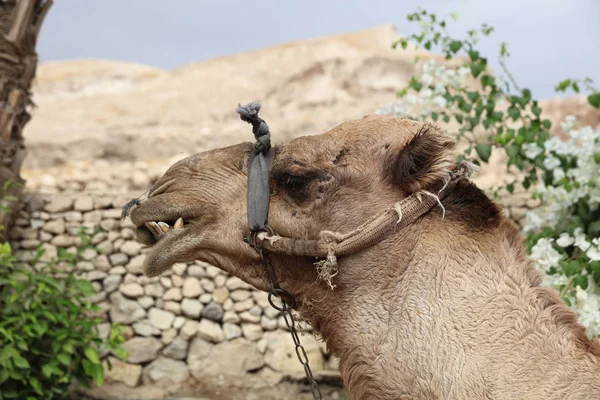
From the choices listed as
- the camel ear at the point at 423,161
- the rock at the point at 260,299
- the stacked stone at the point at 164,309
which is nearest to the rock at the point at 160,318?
the stacked stone at the point at 164,309

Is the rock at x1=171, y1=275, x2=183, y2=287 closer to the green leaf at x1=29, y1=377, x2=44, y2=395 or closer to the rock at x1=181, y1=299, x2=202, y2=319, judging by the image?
the rock at x1=181, y1=299, x2=202, y2=319

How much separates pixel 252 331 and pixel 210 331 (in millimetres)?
458

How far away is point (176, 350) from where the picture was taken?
7387 millimetres

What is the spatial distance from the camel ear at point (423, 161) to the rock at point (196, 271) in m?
5.80

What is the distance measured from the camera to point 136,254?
771 centimetres

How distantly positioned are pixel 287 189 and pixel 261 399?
16.8 ft

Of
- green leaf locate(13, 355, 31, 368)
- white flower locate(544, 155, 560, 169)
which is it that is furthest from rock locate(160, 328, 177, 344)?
white flower locate(544, 155, 560, 169)

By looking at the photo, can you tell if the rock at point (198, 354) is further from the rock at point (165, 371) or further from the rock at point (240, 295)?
the rock at point (240, 295)

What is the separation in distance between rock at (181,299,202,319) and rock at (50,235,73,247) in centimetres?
143

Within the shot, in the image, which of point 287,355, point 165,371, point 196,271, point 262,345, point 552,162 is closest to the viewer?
point 552,162

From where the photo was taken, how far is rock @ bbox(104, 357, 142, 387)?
7066 millimetres

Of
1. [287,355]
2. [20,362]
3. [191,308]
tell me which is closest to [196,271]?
[191,308]

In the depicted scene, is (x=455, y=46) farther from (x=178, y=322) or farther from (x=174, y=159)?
(x=174, y=159)

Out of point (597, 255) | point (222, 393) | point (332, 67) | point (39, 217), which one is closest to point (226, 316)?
point (222, 393)
